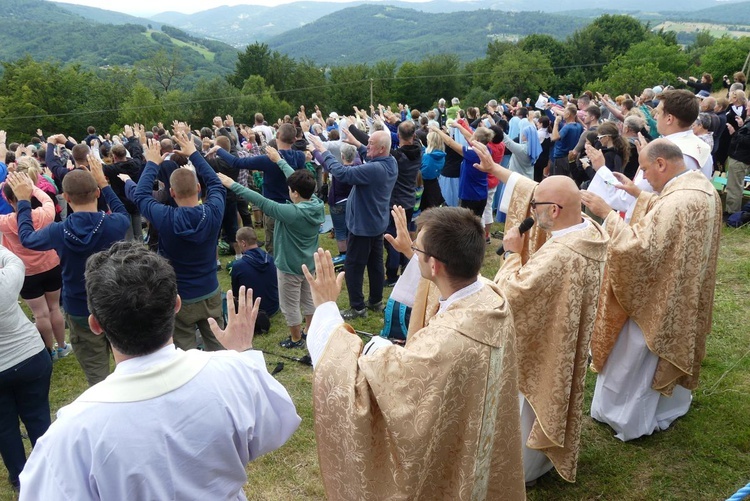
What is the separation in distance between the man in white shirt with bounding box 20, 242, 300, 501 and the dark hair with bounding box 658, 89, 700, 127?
14.5 ft

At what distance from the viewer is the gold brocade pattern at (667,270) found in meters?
4.17

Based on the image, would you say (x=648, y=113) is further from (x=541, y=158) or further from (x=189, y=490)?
(x=189, y=490)

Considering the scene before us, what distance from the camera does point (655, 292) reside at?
4.26m

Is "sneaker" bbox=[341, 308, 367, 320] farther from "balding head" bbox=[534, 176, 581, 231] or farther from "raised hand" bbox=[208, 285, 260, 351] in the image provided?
"raised hand" bbox=[208, 285, 260, 351]

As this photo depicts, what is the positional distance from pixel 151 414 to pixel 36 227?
4.25 m

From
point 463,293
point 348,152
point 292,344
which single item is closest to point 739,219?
point 348,152

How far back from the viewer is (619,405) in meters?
4.54

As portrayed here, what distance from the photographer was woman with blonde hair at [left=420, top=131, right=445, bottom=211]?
892cm

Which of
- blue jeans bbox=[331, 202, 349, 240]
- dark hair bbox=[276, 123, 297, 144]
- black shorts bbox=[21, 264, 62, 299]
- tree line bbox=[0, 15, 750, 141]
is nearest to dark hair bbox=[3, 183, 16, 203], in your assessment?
black shorts bbox=[21, 264, 62, 299]

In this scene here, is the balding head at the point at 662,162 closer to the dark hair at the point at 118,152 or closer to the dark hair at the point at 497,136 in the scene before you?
the dark hair at the point at 497,136

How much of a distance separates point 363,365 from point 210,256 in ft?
9.57

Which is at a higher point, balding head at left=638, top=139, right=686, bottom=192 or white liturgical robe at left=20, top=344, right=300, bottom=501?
balding head at left=638, top=139, right=686, bottom=192

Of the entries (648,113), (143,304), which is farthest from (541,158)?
(143,304)

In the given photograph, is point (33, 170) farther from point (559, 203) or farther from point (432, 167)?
point (559, 203)
